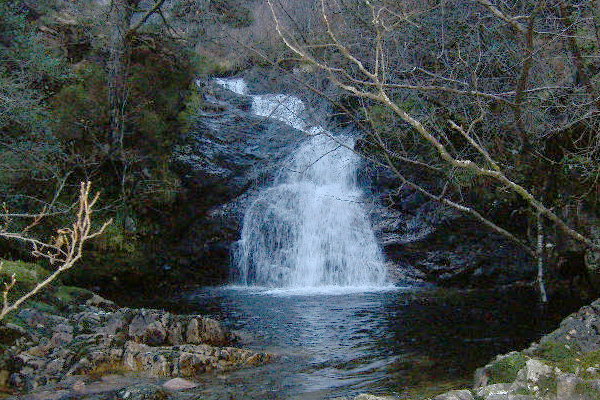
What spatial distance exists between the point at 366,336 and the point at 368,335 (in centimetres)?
6

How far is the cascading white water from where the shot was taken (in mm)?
11781

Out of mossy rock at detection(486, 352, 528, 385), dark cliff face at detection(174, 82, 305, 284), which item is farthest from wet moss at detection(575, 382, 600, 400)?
dark cliff face at detection(174, 82, 305, 284)

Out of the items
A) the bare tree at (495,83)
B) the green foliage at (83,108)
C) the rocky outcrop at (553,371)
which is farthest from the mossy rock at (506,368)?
the green foliage at (83,108)

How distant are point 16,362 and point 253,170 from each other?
28.7 ft

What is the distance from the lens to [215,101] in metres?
15.2

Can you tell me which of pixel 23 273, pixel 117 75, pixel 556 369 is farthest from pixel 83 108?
pixel 556 369

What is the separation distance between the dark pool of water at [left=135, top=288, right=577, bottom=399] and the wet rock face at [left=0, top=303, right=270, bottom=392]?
38 cm

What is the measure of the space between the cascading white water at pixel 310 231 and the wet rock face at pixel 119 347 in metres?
5.31

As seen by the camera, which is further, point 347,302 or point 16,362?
point 347,302

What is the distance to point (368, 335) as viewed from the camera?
699 centimetres

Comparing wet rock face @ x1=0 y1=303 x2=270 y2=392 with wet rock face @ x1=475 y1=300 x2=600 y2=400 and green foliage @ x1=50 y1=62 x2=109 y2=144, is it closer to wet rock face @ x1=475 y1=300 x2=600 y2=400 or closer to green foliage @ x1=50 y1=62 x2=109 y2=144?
wet rock face @ x1=475 y1=300 x2=600 y2=400

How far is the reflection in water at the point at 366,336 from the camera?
4.98 meters

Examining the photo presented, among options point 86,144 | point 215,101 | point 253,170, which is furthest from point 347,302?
point 215,101

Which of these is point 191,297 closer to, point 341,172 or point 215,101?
point 341,172
